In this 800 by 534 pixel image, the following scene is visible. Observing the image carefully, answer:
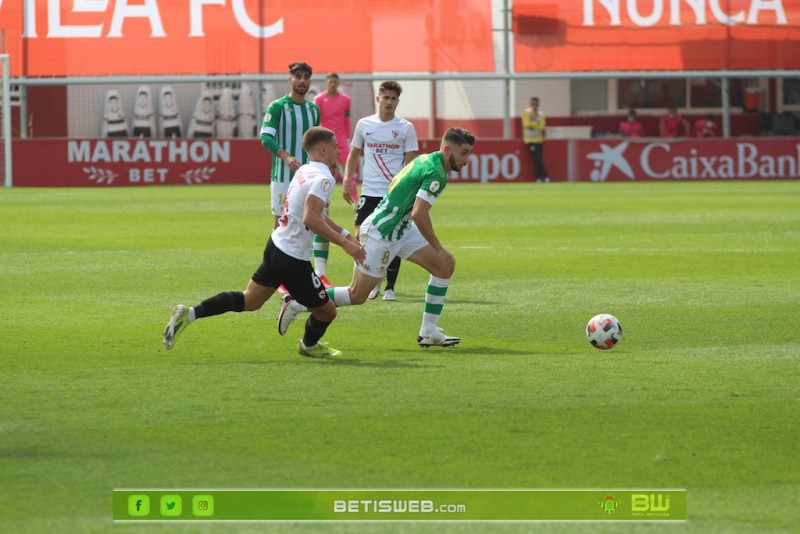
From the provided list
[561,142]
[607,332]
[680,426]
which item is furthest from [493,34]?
[680,426]

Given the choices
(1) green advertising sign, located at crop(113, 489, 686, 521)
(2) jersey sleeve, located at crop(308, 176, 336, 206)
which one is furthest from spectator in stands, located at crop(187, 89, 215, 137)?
(1) green advertising sign, located at crop(113, 489, 686, 521)

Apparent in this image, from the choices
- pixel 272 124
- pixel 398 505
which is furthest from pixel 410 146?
pixel 398 505

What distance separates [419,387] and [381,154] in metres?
4.79

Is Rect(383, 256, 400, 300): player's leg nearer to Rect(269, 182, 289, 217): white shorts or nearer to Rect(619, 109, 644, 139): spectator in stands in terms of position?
Rect(269, 182, 289, 217): white shorts

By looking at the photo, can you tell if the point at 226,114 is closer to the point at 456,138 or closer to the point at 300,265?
the point at 456,138

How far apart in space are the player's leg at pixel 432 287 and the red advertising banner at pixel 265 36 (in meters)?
22.9

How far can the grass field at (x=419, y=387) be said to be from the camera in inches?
235

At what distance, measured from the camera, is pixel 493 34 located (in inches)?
1276

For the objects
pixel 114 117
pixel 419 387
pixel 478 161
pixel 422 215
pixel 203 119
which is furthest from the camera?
pixel 203 119

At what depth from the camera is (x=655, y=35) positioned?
32.6m

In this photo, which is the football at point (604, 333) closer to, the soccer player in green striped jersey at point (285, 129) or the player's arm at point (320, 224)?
the player's arm at point (320, 224)

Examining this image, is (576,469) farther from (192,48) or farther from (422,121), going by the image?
(422,121)

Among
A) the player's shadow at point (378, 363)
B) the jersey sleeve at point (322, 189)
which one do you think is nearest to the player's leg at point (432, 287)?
the player's shadow at point (378, 363)

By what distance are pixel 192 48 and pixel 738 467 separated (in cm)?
2747
